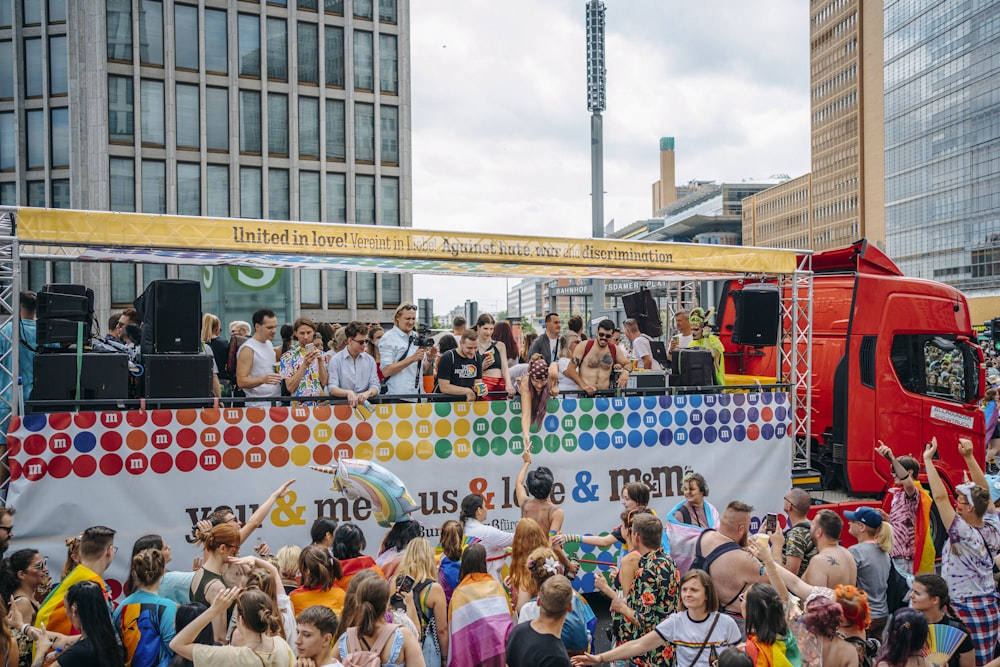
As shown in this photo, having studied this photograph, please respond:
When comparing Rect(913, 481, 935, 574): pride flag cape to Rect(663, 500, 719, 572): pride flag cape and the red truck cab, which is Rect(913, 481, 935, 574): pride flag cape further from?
Rect(663, 500, 719, 572): pride flag cape

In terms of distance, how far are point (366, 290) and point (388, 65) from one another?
1258 cm

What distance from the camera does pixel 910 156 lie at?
8912cm

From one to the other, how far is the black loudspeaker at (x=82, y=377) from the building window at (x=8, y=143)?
38.0 m

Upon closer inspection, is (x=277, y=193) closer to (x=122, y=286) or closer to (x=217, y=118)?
(x=217, y=118)

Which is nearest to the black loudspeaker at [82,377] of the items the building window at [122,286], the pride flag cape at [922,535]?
the pride flag cape at [922,535]

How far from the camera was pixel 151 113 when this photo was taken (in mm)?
37656

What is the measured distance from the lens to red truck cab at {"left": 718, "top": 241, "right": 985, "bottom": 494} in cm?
907

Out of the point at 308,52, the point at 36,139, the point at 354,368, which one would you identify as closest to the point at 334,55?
the point at 308,52

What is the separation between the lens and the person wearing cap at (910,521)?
726 centimetres

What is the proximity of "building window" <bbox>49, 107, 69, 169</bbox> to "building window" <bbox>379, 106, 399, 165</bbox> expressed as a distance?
1553cm

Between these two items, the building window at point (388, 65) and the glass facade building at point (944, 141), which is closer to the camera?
the building window at point (388, 65)

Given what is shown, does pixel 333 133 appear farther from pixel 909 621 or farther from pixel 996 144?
pixel 996 144

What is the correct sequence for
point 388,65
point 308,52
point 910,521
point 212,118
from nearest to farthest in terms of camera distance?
point 910,521 → point 212,118 → point 308,52 → point 388,65

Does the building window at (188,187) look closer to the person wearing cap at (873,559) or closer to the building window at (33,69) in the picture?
the building window at (33,69)
